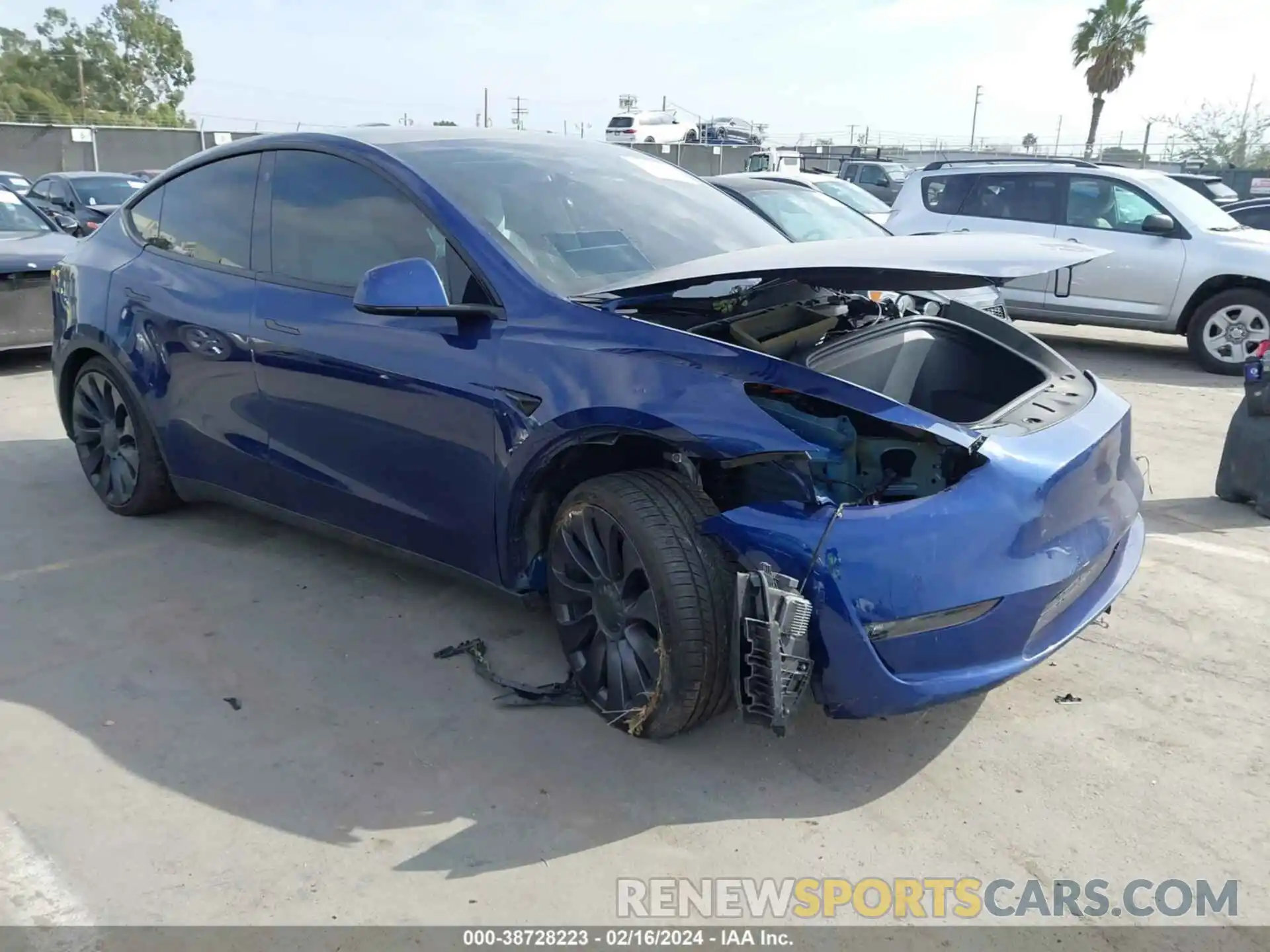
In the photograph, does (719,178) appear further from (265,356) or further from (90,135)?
(90,135)

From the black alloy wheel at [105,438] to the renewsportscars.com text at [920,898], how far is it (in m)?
3.41

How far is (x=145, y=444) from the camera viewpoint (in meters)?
4.57

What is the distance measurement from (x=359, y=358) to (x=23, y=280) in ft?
19.7

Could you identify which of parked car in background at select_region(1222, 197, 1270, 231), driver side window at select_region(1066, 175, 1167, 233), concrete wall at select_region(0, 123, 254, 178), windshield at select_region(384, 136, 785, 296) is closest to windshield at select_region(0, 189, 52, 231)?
windshield at select_region(384, 136, 785, 296)

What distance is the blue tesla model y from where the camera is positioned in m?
2.55

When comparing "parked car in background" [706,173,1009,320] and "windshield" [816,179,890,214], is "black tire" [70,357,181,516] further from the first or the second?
"windshield" [816,179,890,214]

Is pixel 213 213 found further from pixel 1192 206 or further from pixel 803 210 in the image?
pixel 1192 206

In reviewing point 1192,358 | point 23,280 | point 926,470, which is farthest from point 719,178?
point 926,470

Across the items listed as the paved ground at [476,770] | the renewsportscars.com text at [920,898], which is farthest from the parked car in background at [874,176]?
the renewsportscars.com text at [920,898]

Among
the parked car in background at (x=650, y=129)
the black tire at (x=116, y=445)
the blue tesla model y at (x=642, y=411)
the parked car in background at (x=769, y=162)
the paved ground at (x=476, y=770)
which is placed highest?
the parked car in background at (x=650, y=129)

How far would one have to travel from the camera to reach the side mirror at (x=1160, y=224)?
9.05 metres

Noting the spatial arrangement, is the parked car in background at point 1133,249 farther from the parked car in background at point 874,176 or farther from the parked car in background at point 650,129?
the parked car in background at point 650,129
